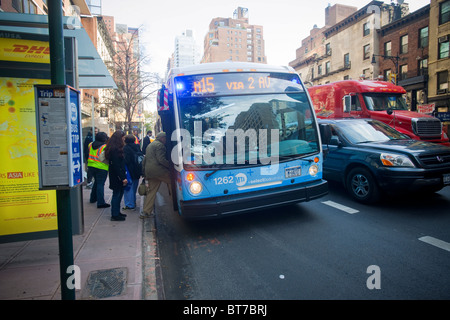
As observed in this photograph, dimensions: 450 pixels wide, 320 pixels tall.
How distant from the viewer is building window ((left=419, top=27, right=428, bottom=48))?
28125 mm

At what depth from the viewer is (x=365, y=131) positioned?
23.5 ft

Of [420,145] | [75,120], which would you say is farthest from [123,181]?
[420,145]

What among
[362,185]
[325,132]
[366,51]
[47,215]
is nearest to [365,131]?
[325,132]

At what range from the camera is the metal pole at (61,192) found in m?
2.43

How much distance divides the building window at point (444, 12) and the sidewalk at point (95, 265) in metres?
31.8

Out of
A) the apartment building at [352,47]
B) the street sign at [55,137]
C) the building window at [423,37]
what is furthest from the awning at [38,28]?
the building window at [423,37]

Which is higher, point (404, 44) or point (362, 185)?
point (404, 44)

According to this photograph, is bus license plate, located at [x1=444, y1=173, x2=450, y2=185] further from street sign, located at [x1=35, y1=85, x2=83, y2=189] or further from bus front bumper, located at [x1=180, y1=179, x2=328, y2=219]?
street sign, located at [x1=35, y1=85, x2=83, y2=189]

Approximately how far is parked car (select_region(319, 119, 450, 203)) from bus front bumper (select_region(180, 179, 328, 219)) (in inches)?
54.9

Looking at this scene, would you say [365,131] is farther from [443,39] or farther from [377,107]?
[443,39]

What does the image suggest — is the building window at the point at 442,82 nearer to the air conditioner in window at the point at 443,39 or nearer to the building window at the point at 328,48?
the air conditioner in window at the point at 443,39

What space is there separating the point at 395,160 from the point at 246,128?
314cm

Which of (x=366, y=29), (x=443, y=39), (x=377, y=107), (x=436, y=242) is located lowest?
(x=436, y=242)

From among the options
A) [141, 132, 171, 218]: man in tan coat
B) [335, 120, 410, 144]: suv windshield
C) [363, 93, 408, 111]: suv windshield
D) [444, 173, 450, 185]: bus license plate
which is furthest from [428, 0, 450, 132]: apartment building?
[141, 132, 171, 218]: man in tan coat
